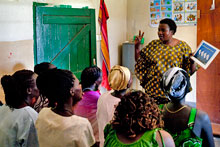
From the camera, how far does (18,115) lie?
1908 mm

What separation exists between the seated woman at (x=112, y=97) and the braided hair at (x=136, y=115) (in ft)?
2.63

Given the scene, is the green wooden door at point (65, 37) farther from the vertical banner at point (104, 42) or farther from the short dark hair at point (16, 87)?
the short dark hair at point (16, 87)

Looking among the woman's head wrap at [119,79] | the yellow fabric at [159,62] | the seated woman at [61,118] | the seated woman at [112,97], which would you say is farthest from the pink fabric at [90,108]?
the yellow fabric at [159,62]

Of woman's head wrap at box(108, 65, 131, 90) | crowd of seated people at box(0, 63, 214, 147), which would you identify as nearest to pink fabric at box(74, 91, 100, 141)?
woman's head wrap at box(108, 65, 131, 90)

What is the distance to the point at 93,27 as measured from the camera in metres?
4.62

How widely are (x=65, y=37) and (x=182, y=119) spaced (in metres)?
2.75

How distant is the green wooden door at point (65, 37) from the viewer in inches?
146

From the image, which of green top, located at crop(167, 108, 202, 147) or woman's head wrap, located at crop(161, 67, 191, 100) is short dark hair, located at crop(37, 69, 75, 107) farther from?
green top, located at crop(167, 108, 202, 147)

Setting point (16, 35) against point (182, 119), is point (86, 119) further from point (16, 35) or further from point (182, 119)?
point (16, 35)

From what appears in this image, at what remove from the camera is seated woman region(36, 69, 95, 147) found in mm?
1670

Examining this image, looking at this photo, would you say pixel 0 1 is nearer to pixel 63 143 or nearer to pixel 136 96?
pixel 63 143

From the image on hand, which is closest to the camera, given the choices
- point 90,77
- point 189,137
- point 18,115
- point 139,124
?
point 139,124

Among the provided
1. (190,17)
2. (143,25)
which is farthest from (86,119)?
(143,25)

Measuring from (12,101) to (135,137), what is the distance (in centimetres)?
98
